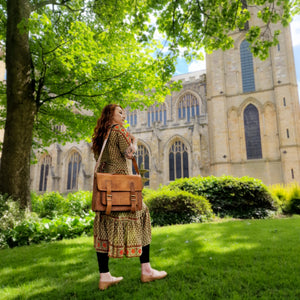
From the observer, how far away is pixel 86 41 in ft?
22.1

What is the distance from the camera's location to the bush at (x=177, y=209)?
25.0ft

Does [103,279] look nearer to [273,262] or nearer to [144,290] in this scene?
[144,290]

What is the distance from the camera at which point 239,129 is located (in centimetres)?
2228

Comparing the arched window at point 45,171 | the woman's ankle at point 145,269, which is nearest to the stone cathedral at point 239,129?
the arched window at point 45,171

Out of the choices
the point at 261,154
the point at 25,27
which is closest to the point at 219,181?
the point at 25,27

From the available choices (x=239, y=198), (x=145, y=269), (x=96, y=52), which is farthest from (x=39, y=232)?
(x=239, y=198)

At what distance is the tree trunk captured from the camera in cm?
598

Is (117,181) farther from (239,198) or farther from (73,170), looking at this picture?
(73,170)

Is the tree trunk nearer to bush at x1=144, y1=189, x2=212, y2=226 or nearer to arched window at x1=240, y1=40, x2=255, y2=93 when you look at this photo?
bush at x1=144, y1=189, x2=212, y2=226

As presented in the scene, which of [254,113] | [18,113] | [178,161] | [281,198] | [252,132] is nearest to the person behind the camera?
[18,113]

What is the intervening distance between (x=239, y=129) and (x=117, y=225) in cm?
2200

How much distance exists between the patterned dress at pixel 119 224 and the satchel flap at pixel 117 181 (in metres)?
0.19

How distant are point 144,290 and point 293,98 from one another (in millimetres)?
23164

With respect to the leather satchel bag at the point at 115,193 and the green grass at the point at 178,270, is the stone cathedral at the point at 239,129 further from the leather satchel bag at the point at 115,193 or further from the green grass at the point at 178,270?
the leather satchel bag at the point at 115,193
